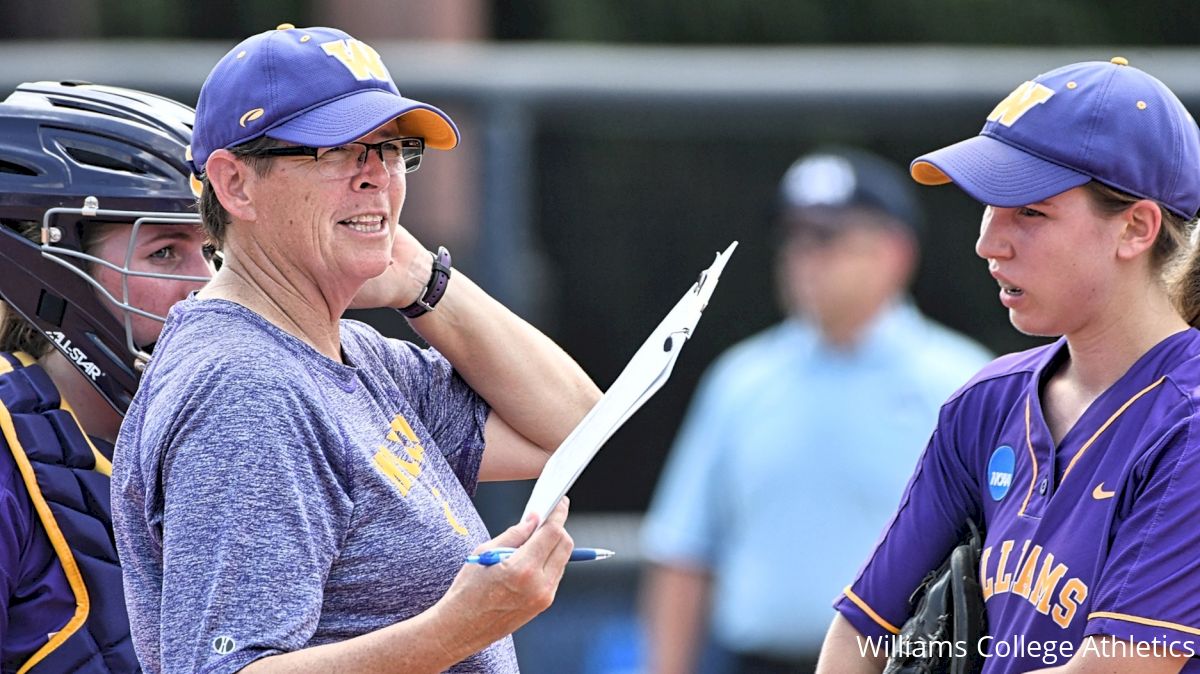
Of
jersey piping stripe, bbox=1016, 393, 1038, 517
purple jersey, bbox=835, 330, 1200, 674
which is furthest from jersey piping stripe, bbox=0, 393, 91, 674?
jersey piping stripe, bbox=1016, 393, 1038, 517

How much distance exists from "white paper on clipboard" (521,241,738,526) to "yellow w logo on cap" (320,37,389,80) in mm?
565

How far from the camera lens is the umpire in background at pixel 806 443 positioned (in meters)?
5.34

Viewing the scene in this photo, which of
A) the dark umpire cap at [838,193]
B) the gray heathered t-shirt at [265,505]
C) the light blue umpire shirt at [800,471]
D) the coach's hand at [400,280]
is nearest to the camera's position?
the gray heathered t-shirt at [265,505]

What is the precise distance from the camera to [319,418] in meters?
2.30

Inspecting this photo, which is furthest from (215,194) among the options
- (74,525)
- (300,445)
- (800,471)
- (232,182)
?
(800,471)

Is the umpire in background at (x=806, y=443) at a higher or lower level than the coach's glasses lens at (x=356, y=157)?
lower

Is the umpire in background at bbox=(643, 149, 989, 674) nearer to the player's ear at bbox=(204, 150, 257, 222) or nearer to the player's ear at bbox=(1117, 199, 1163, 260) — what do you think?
the player's ear at bbox=(1117, 199, 1163, 260)

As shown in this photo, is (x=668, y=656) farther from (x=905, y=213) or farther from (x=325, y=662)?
Result: (x=325, y=662)

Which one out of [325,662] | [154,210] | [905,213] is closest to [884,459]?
[905,213]

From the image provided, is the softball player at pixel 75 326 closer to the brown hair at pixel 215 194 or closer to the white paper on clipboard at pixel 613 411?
the brown hair at pixel 215 194

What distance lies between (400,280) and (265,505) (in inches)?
28.6

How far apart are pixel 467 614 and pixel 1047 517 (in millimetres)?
899

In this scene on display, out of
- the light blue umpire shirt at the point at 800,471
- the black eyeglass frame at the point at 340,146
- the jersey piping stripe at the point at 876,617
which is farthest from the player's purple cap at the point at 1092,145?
the light blue umpire shirt at the point at 800,471

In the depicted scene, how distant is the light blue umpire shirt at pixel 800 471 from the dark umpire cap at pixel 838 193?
1.10 ft
